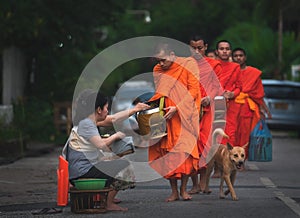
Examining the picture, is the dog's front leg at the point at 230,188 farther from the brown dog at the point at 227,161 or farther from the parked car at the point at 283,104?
the parked car at the point at 283,104

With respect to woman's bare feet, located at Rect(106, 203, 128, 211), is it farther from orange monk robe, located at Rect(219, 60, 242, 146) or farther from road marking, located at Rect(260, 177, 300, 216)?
orange monk robe, located at Rect(219, 60, 242, 146)

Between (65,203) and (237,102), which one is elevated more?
(237,102)

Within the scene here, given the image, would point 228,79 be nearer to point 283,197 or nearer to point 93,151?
point 283,197

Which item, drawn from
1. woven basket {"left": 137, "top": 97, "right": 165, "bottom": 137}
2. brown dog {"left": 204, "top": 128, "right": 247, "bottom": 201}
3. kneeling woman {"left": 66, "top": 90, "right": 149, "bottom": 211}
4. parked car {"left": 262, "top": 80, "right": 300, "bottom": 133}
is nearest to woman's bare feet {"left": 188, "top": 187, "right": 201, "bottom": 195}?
brown dog {"left": 204, "top": 128, "right": 247, "bottom": 201}

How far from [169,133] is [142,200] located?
0.86 metres

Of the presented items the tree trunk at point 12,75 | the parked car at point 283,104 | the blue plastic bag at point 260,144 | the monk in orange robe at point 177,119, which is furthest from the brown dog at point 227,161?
the parked car at point 283,104

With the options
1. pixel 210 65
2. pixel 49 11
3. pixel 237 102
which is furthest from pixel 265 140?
pixel 49 11

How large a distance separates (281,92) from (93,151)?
696 inches

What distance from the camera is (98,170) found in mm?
9875

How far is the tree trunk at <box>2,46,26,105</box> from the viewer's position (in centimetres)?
2550

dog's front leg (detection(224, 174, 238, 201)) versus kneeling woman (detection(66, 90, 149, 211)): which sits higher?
kneeling woman (detection(66, 90, 149, 211))

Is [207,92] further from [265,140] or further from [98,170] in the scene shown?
[265,140]

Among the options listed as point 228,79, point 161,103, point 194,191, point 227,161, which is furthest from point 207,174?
point 228,79

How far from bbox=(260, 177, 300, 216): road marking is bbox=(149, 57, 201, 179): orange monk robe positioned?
1.11 m
